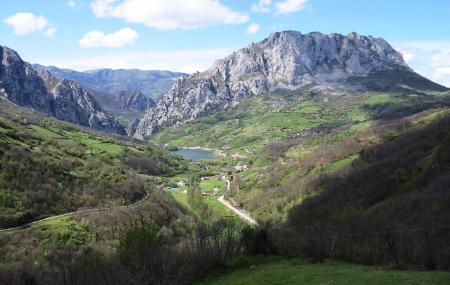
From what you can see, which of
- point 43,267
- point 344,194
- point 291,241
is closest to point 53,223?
point 43,267

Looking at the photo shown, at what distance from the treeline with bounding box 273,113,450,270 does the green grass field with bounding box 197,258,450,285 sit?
4.41 m

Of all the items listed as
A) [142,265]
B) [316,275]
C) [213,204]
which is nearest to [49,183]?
[213,204]

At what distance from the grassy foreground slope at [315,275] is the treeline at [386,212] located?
4383 mm

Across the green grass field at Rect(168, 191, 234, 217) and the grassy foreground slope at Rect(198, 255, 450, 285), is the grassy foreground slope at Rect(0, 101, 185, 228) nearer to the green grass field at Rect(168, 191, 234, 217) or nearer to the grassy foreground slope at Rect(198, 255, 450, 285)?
the green grass field at Rect(168, 191, 234, 217)

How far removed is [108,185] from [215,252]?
83.6m

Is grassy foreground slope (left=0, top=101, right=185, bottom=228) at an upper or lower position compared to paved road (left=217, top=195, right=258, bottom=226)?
upper

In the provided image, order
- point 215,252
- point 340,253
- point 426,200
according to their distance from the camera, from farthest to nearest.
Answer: point 426,200 < point 215,252 < point 340,253

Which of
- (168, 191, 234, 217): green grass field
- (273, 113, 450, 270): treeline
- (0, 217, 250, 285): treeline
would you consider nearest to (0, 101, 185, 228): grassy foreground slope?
(168, 191, 234, 217): green grass field

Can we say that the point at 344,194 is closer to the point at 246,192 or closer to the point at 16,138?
the point at 246,192

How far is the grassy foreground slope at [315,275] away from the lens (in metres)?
34.8

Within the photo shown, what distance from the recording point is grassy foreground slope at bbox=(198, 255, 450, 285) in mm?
34812

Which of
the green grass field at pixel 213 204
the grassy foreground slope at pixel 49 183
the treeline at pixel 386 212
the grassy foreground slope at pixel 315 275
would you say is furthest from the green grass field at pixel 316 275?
the green grass field at pixel 213 204

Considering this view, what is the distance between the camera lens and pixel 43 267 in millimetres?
72750

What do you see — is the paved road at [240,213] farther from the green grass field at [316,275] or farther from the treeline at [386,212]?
the green grass field at [316,275]
